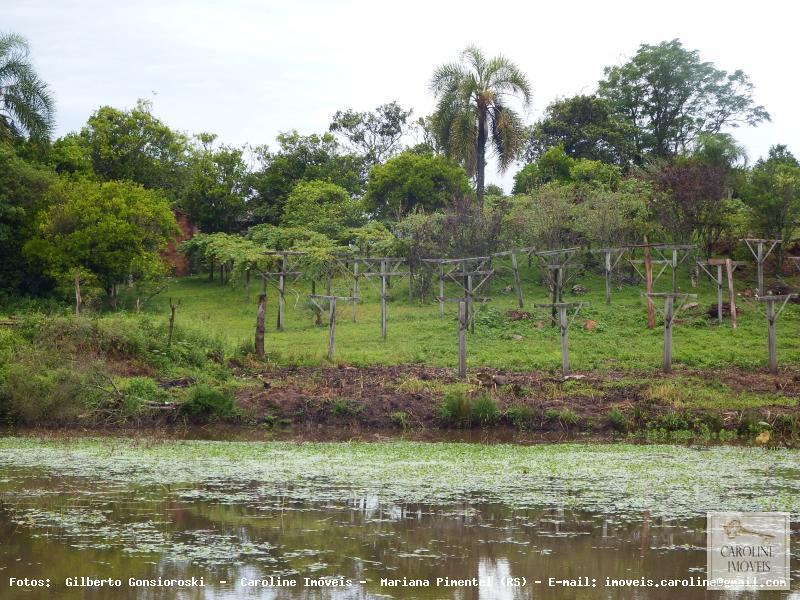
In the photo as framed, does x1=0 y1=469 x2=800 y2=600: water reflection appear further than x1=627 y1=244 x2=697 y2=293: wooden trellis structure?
No

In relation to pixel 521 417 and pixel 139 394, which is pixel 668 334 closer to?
pixel 521 417

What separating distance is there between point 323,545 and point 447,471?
6.00 m

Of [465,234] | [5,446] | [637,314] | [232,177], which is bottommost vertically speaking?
[5,446]

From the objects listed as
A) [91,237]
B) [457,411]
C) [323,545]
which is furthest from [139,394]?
[91,237]

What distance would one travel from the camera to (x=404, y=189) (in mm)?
55531

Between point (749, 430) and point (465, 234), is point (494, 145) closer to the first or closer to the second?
point (465, 234)

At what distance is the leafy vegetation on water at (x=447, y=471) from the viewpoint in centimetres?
1580

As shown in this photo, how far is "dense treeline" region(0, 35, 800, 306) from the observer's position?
4534 cm

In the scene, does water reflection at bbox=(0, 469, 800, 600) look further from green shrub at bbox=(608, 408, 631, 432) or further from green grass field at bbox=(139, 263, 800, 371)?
green grass field at bbox=(139, 263, 800, 371)

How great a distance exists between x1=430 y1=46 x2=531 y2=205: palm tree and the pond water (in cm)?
2884

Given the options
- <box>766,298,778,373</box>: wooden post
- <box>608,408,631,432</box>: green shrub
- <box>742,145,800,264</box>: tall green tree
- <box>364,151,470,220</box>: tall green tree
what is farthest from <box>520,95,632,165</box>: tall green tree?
<box>608,408,631,432</box>: green shrub

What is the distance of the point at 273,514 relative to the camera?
1455 cm

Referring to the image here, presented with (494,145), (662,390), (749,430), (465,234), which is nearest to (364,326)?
(465,234)

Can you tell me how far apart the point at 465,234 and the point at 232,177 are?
708 inches
